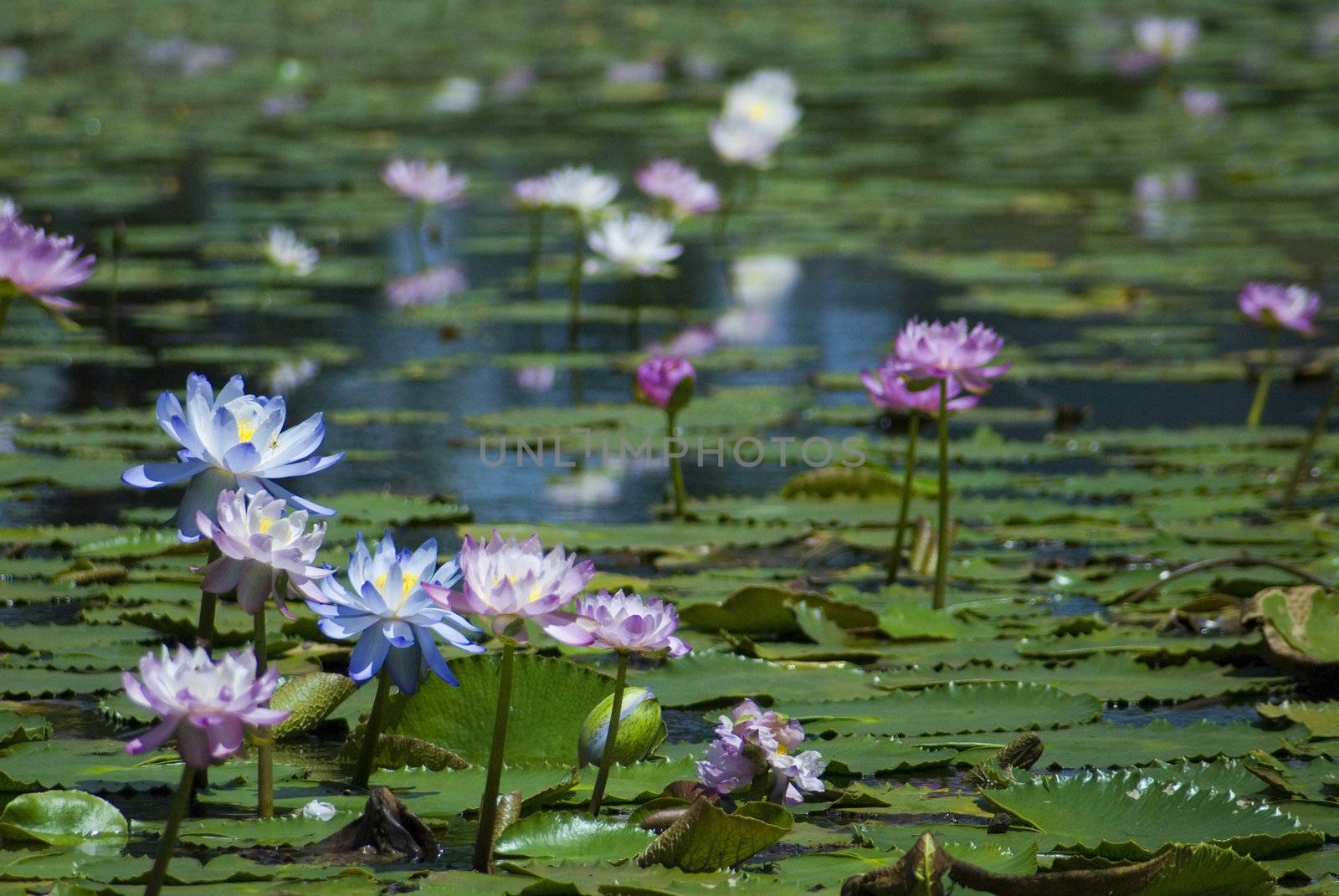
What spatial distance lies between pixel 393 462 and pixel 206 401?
6.43 feet

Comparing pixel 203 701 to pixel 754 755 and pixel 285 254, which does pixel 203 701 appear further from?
pixel 285 254

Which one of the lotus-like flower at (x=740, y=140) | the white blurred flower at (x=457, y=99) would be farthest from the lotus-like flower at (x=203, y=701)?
the white blurred flower at (x=457, y=99)

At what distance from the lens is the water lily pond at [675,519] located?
1.42 meters

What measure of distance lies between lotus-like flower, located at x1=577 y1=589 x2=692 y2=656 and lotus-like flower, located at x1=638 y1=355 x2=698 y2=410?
1309mm

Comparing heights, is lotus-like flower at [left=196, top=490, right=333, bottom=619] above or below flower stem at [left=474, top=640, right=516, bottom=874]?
above

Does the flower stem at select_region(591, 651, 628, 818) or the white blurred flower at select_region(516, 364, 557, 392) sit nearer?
the flower stem at select_region(591, 651, 628, 818)

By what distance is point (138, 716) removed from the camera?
71.1 inches

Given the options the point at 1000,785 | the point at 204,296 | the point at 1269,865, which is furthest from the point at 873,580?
the point at 204,296

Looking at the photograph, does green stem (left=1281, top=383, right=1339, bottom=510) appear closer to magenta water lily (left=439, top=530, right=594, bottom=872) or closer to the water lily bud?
the water lily bud

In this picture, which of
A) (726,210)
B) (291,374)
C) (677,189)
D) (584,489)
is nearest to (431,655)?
(584,489)

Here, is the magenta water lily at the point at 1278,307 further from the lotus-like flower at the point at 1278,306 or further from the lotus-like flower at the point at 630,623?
the lotus-like flower at the point at 630,623

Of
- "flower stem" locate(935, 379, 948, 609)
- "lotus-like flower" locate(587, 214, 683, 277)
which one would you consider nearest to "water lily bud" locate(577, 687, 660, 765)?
"flower stem" locate(935, 379, 948, 609)

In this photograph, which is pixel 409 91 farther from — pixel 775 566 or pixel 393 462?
pixel 775 566

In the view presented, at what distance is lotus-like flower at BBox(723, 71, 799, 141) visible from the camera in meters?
6.22
